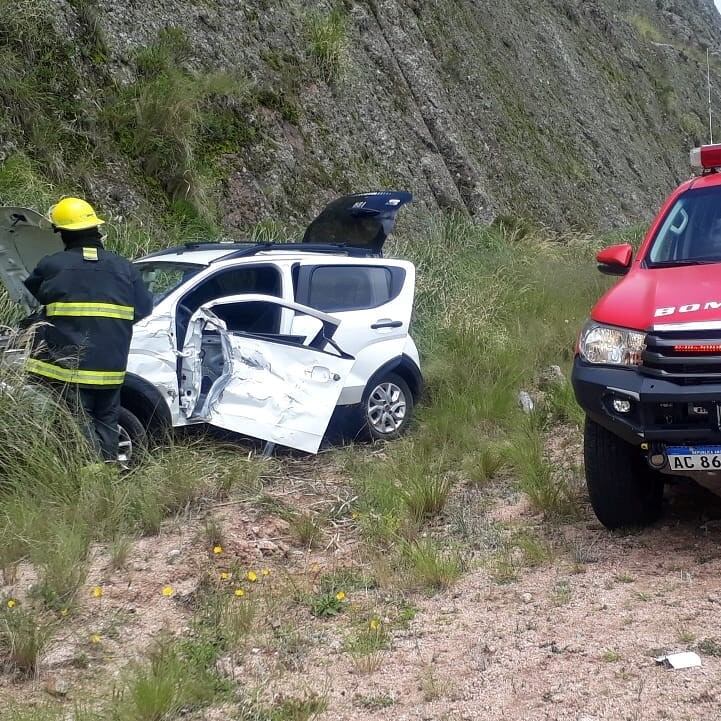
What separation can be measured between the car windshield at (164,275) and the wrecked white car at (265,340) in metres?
0.01

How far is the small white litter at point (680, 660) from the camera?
11.5ft

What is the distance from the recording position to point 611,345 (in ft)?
15.3

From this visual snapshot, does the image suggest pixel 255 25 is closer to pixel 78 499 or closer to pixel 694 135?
pixel 78 499

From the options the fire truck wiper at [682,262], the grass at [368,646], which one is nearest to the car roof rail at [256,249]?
the fire truck wiper at [682,262]

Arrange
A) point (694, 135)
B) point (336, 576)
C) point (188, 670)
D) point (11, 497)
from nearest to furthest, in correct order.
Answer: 1. point (188, 670)
2. point (336, 576)
3. point (11, 497)
4. point (694, 135)

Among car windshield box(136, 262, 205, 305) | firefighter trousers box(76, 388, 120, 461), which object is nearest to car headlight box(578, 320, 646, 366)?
firefighter trousers box(76, 388, 120, 461)

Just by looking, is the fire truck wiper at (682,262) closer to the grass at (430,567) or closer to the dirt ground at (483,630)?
the dirt ground at (483,630)

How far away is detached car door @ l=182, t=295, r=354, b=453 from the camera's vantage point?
6.50 meters

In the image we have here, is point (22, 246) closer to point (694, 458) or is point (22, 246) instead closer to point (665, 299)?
point (665, 299)

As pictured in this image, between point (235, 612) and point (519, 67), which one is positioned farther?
point (519, 67)

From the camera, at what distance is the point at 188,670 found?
3.72 meters

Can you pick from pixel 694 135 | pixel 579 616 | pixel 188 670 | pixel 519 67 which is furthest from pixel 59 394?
pixel 694 135

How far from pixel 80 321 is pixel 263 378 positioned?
1327mm

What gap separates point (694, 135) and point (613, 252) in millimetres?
27433
